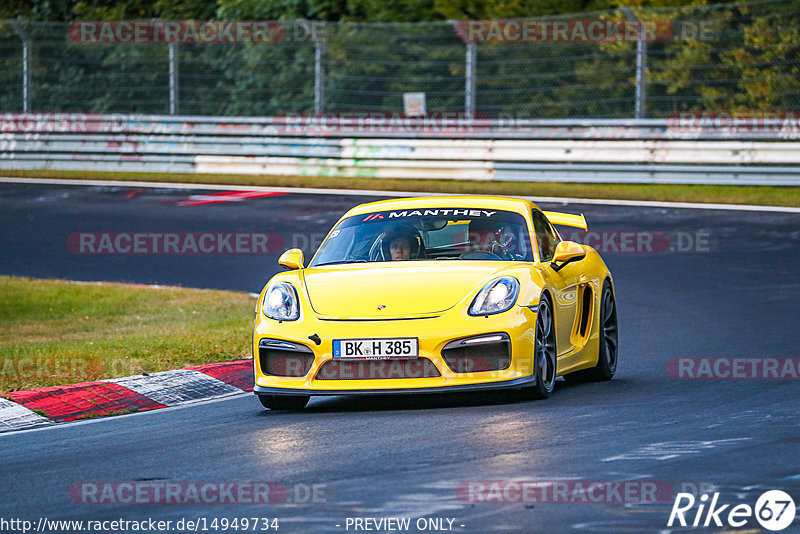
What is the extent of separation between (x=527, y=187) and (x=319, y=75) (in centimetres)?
427

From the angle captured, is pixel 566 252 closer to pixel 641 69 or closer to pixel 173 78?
pixel 641 69

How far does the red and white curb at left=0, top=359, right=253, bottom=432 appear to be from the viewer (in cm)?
852

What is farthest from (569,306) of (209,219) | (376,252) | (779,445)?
(209,219)

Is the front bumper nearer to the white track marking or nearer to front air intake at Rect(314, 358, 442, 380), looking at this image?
front air intake at Rect(314, 358, 442, 380)

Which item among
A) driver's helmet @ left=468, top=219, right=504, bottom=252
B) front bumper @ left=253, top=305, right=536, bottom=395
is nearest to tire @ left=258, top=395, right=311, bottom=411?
front bumper @ left=253, top=305, right=536, bottom=395

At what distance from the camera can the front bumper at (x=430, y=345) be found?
789 cm

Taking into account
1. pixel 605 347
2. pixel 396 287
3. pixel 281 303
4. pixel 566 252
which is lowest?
pixel 605 347

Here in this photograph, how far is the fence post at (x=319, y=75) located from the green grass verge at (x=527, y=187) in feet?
4.03

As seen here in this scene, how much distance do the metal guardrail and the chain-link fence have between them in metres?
0.51

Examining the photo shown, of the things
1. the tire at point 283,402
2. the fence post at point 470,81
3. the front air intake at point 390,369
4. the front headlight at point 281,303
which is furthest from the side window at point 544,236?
the fence post at point 470,81

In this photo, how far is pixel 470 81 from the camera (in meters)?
23.0

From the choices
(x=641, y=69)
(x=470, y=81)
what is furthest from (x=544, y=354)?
(x=470, y=81)

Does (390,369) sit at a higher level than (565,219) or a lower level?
lower

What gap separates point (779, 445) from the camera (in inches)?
264
